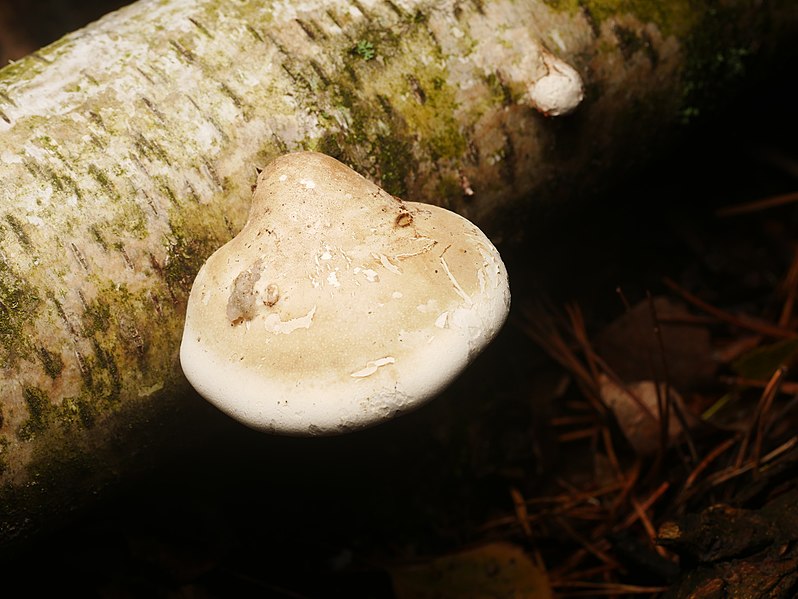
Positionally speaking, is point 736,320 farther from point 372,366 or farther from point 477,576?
point 372,366

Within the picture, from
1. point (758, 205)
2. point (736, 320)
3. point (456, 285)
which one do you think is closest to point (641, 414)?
point (736, 320)

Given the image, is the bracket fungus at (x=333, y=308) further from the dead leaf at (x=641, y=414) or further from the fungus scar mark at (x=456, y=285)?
the dead leaf at (x=641, y=414)

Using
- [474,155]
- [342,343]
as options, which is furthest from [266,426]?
[474,155]

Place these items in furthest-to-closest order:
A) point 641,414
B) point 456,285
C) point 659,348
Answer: point 659,348 < point 641,414 < point 456,285

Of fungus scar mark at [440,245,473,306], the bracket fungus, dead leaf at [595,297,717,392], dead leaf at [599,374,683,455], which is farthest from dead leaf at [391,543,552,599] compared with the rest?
fungus scar mark at [440,245,473,306]

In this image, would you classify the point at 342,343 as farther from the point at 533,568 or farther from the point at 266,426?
the point at 533,568

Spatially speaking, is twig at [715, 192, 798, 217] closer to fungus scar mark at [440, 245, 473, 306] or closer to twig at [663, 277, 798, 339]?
twig at [663, 277, 798, 339]

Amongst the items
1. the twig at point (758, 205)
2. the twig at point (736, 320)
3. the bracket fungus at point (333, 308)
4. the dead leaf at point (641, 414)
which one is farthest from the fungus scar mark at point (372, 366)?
the twig at point (758, 205)
